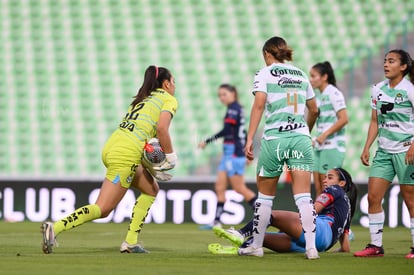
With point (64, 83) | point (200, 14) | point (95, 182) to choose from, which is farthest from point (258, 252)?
point (200, 14)

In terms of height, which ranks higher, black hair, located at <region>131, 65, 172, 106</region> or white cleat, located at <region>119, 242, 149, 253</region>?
black hair, located at <region>131, 65, 172, 106</region>

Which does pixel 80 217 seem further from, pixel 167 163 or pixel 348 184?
pixel 348 184

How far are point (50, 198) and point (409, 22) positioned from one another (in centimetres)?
950

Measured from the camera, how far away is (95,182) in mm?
15609

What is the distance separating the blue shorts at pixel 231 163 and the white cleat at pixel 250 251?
5.47 meters

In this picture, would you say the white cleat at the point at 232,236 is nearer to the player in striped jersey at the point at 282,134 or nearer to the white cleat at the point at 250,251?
the white cleat at the point at 250,251

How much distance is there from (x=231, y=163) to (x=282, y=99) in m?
5.87

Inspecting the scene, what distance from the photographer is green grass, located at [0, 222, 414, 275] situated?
7086mm

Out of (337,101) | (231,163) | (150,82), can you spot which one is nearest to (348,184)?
(337,101)

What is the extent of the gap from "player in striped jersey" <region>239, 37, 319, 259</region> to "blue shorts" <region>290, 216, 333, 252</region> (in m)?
0.61

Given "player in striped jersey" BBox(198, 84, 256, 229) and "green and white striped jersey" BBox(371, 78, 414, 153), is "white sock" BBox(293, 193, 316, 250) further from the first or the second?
"player in striped jersey" BBox(198, 84, 256, 229)

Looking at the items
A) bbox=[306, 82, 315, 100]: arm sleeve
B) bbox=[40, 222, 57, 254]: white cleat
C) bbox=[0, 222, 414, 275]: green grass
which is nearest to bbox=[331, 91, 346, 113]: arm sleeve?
bbox=[0, 222, 414, 275]: green grass

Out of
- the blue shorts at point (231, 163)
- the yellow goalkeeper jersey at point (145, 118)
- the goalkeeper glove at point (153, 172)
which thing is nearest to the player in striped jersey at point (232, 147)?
the blue shorts at point (231, 163)

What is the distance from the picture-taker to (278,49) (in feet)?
26.9
